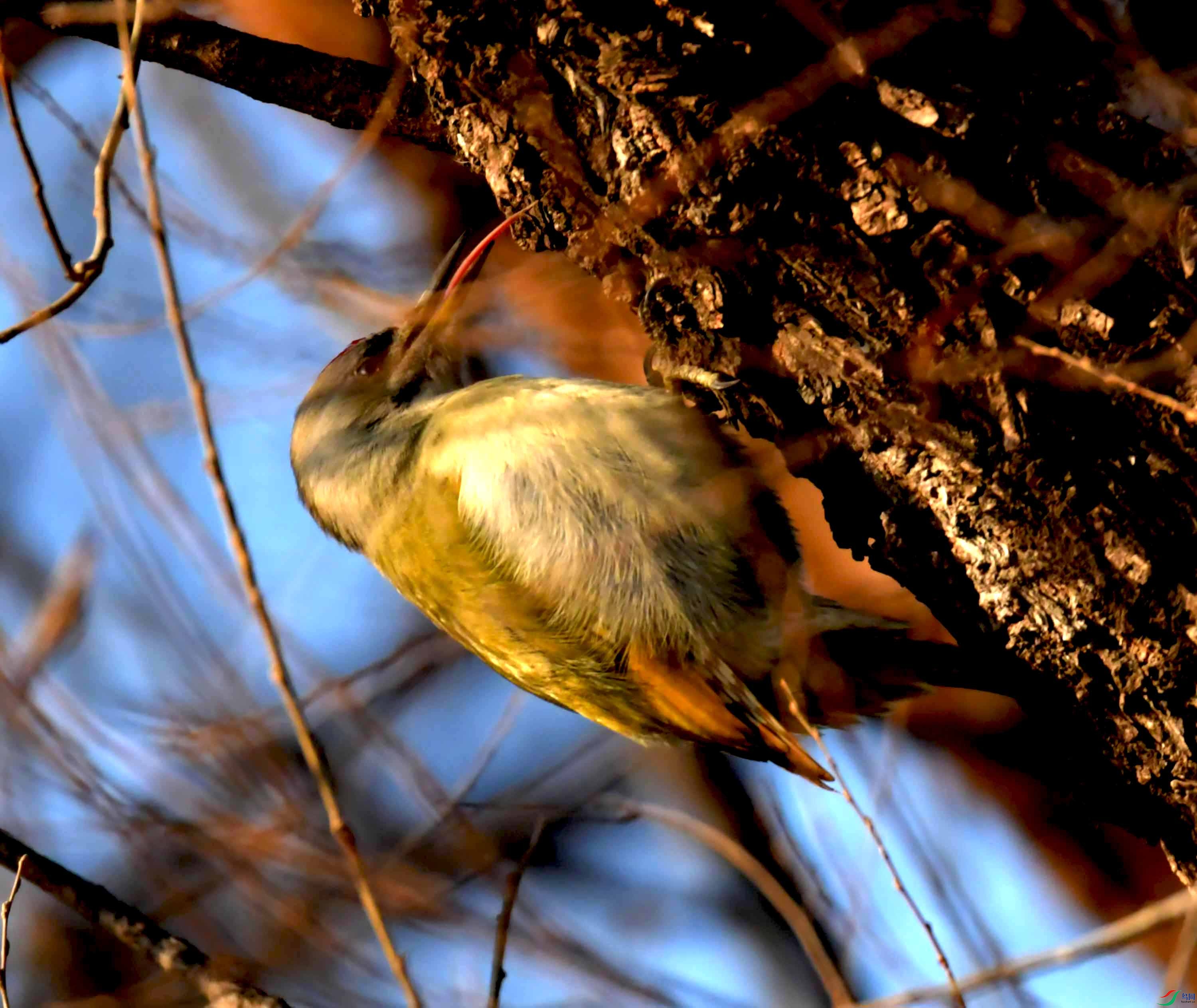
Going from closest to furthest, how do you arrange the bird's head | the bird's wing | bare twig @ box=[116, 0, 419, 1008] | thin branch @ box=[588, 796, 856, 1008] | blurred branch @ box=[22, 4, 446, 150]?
bare twig @ box=[116, 0, 419, 1008], thin branch @ box=[588, 796, 856, 1008], the bird's wing, blurred branch @ box=[22, 4, 446, 150], the bird's head

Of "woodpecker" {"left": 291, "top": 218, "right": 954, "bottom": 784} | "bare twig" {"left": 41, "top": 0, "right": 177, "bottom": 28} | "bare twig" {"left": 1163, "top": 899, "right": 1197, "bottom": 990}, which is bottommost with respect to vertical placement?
"bare twig" {"left": 1163, "top": 899, "right": 1197, "bottom": 990}

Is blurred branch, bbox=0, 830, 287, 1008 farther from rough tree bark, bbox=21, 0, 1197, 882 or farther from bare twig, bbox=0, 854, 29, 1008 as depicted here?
rough tree bark, bbox=21, 0, 1197, 882

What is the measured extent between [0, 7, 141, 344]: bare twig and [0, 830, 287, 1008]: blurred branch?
903 mm

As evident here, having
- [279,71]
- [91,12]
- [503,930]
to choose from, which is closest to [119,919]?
[503,930]

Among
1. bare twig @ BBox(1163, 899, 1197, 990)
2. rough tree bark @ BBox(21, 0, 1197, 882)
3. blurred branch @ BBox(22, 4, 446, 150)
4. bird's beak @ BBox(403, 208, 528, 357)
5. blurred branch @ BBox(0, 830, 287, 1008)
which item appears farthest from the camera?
bird's beak @ BBox(403, 208, 528, 357)

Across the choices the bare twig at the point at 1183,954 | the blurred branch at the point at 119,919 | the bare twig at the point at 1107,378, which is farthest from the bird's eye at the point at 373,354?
the bare twig at the point at 1183,954

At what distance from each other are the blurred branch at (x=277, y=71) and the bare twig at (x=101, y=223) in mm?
659

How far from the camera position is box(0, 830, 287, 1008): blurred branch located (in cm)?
200

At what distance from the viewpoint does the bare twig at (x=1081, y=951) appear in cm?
143

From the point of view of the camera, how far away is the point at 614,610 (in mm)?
2623

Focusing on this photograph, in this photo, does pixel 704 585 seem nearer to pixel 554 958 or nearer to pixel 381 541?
pixel 381 541

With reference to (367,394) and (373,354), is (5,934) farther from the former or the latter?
(373,354)

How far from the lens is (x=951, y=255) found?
6.38 ft

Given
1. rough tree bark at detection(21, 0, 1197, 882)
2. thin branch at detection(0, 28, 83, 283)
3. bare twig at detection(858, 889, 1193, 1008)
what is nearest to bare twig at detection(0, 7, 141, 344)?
thin branch at detection(0, 28, 83, 283)
